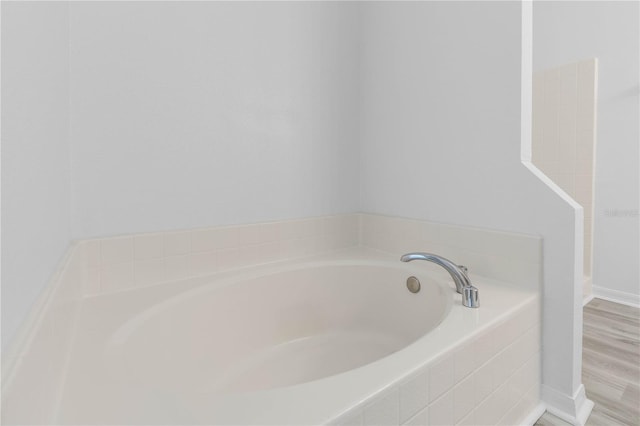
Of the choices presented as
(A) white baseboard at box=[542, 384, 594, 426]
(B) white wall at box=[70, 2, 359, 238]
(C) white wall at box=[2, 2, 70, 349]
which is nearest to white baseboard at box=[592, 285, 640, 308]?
(A) white baseboard at box=[542, 384, 594, 426]

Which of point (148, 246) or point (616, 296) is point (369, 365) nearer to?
point (148, 246)

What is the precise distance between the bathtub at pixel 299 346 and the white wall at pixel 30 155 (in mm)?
227

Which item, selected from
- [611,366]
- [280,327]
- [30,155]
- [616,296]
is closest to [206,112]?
[30,155]

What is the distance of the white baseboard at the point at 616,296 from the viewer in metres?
2.19

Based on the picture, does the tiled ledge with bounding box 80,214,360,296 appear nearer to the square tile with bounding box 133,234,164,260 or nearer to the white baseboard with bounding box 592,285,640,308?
the square tile with bounding box 133,234,164,260

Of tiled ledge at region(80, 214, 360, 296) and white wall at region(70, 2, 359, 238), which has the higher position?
white wall at region(70, 2, 359, 238)

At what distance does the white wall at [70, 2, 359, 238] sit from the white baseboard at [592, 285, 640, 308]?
212cm

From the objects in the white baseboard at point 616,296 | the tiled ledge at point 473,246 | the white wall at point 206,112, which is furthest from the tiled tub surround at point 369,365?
the white baseboard at point 616,296

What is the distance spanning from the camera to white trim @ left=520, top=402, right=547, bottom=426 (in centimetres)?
105

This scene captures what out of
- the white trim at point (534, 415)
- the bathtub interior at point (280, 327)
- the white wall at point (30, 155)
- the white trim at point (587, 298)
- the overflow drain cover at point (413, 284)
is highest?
the white wall at point (30, 155)

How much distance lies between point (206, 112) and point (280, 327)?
956 millimetres

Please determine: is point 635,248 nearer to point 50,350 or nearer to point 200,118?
point 200,118

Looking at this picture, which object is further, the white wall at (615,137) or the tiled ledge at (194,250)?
the white wall at (615,137)

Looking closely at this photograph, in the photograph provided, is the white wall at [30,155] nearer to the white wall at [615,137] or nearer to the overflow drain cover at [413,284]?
the overflow drain cover at [413,284]
